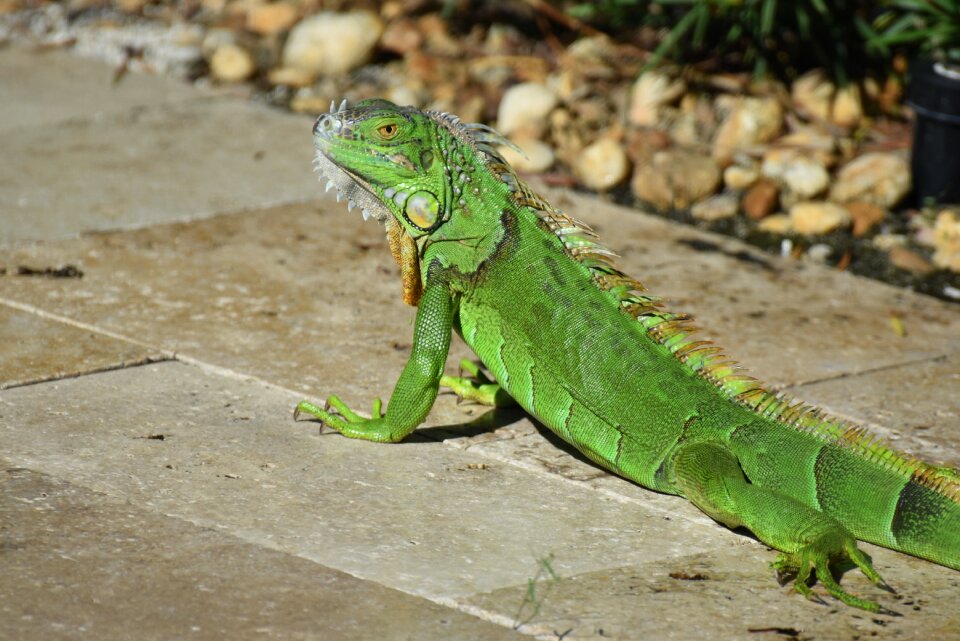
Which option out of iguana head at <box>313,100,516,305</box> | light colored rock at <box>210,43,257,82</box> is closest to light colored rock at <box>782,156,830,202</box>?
iguana head at <box>313,100,516,305</box>

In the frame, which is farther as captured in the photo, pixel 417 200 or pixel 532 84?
pixel 532 84

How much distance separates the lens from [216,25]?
11094mm

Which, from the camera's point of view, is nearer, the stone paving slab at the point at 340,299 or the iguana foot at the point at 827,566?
the iguana foot at the point at 827,566

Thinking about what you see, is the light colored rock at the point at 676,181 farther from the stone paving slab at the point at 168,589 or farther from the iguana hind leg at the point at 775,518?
the stone paving slab at the point at 168,589

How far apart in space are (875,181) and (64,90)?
5.64 metres

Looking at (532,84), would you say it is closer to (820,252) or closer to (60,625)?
(820,252)

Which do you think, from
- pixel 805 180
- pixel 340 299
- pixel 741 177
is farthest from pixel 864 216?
pixel 340 299

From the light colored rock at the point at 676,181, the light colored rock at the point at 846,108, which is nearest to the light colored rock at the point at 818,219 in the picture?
the light colored rock at the point at 676,181

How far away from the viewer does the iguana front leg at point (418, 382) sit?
4.88 m

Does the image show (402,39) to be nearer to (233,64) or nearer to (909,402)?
(233,64)

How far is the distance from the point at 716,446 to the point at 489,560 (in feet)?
2.79

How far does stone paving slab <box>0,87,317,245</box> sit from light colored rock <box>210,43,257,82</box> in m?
0.59

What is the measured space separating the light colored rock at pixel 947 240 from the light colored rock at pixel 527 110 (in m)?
2.67

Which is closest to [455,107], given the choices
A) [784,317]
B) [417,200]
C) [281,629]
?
[784,317]
